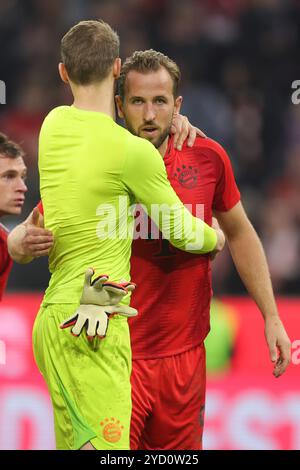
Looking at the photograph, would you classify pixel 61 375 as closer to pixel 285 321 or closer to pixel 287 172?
pixel 285 321

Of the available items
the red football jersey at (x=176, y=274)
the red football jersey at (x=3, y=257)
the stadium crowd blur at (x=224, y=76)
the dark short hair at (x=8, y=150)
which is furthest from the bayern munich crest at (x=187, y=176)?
the stadium crowd blur at (x=224, y=76)

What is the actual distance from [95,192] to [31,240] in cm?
29

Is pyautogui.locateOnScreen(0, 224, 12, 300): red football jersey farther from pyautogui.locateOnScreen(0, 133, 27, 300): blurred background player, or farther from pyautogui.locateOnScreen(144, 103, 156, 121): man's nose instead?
pyautogui.locateOnScreen(144, 103, 156, 121): man's nose

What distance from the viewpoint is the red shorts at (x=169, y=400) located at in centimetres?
414

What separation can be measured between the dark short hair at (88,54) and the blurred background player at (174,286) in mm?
483

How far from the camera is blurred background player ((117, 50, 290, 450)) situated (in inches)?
159

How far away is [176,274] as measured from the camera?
4.15 meters

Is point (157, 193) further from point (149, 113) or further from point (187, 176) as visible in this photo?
point (187, 176)

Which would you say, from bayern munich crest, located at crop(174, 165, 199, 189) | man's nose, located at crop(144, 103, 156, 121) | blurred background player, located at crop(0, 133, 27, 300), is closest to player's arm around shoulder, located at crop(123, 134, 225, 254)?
man's nose, located at crop(144, 103, 156, 121)

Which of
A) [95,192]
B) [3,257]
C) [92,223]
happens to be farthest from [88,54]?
[3,257]

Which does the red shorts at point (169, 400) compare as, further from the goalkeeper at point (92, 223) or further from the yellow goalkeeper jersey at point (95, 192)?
the yellow goalkeeper jersey at point (95, 192)

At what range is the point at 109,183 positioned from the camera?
3.46m

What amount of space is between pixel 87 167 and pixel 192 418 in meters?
1.34

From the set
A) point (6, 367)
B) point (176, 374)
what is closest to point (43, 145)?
point (176, 374)
